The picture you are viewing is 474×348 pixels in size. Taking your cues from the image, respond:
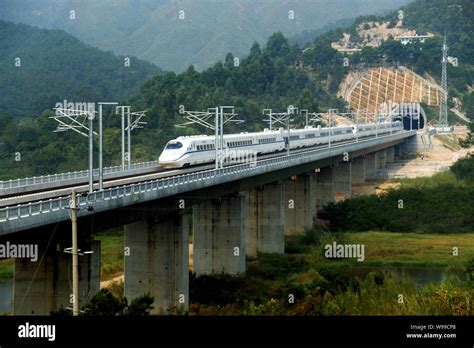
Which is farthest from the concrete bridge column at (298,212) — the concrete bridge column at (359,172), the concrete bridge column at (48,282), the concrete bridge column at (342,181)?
the concrete bridge column at (48,282)

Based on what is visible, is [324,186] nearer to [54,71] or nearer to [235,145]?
[235,145]

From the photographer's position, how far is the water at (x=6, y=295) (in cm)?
3738

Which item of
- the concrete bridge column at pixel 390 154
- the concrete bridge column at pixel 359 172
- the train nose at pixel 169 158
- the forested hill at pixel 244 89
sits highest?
the forested hill at pixel 244 89

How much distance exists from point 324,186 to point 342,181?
760 cm

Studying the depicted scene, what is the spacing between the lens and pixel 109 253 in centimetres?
5422

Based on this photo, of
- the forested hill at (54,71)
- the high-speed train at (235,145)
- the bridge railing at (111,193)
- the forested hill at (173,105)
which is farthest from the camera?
the forested hill at (54,71)

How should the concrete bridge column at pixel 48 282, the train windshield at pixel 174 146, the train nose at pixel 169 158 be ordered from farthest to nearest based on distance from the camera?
the train windshield at pixel 174 146, the train nose at pixel 169 158, the concrete bridge column at pixel 48 282

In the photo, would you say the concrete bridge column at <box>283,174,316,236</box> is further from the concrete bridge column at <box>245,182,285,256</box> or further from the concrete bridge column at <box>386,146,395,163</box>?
the concrete bridge column at <box>386,146,395,163</box>

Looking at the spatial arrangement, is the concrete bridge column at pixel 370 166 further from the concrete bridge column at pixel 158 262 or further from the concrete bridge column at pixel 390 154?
the concrete bridge column at pixel 158 262

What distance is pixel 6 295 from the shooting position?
42.0m

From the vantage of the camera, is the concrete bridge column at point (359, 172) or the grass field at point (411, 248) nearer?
the grass field at point (411, 248)

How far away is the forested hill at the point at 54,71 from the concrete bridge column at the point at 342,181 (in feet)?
173

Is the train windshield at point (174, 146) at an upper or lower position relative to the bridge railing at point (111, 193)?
upper

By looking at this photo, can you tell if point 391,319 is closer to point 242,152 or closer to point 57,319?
point 57,319
